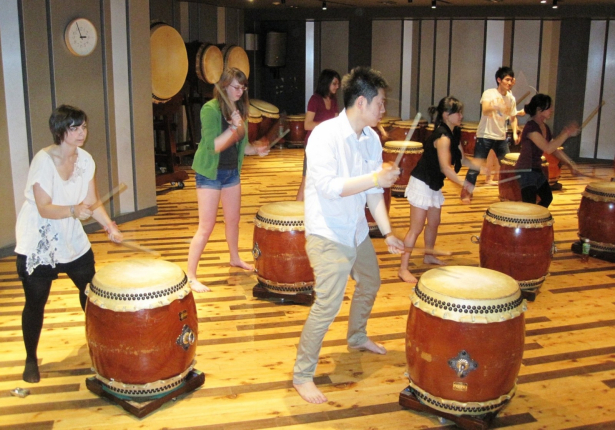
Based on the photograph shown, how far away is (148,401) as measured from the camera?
3.01 m

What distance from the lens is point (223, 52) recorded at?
33.4 feet

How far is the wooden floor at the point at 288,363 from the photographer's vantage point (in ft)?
9.77

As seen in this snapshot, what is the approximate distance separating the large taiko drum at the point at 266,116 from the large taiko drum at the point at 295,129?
0.38 metres

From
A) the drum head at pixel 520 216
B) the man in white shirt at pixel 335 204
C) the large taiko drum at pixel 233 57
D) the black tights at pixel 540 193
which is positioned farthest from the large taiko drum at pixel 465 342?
the large taiko drum at pixel 233 57

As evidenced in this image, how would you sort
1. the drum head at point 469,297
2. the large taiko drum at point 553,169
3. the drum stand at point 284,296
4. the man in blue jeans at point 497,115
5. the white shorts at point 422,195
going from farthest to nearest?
the large taiko drum at point 553,169
the man in blue jeans at point 497,115
the white shorts at point 422,195
the drum stand at point 284,296
the drum head at point 469,297

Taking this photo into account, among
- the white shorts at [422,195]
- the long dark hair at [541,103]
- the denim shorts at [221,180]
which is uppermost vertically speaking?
the long dark hair at [541,103]

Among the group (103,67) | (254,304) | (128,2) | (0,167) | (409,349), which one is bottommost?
(254,304)

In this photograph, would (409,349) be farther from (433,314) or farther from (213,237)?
(213,237)

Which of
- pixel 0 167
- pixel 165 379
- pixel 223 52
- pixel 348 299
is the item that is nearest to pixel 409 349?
pixel 165 379

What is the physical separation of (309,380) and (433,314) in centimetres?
76

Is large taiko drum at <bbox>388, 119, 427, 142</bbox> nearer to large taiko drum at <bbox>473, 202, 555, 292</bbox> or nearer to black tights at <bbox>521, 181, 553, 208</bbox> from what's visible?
black tights at <bbox>521, 181, 553, 208</bbox>

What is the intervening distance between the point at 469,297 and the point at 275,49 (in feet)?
34.0

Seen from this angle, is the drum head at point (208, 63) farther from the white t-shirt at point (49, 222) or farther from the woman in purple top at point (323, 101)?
the white t-shirt at point (49, 222)

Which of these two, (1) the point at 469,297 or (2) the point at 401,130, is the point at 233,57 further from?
(1) the point at 469,297
